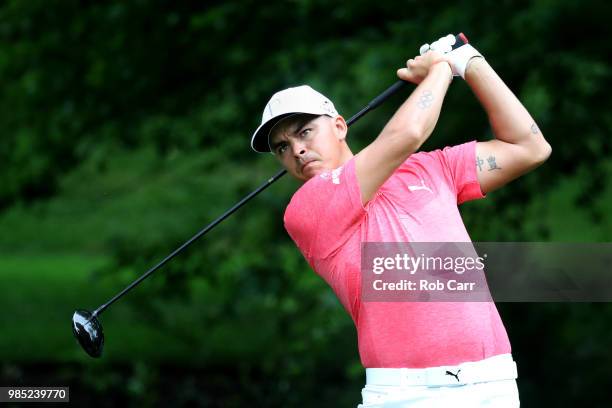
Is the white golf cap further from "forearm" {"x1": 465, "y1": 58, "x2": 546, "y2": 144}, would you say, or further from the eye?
"forearm" {"x1": 465, "y1": 58, "x2": 546, "y2": 144}

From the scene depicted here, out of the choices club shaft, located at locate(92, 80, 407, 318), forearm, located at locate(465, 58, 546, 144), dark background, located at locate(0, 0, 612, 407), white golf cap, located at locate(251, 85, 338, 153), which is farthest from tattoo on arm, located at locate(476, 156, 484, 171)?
dark background, located at locate(0, 0, 612, 407)

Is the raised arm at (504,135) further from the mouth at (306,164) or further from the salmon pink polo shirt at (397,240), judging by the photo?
the mouth at (306,164)

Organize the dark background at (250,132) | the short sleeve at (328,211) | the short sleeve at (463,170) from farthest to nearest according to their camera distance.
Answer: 1. the dark background at (250,132)
2. the short sleeve at (463,170)
3. the short sleeve at (328,211)

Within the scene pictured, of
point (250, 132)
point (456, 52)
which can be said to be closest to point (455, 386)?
point (456, 52)

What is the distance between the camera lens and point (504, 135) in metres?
3.36

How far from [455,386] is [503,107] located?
0.90 m

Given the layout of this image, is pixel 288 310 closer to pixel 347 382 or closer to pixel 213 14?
pixel 347 382

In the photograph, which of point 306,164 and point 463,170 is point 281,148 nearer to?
point 306,164

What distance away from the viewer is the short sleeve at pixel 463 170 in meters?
3.29

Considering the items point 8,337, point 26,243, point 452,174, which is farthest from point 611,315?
point 26,243

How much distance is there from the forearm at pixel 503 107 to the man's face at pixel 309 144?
18.0 inches

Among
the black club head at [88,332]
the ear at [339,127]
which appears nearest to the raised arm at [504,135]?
the ear at [339,127]

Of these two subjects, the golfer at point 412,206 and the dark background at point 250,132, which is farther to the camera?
the dark background at point 250,132

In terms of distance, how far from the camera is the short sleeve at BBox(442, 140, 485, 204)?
3293 mm
